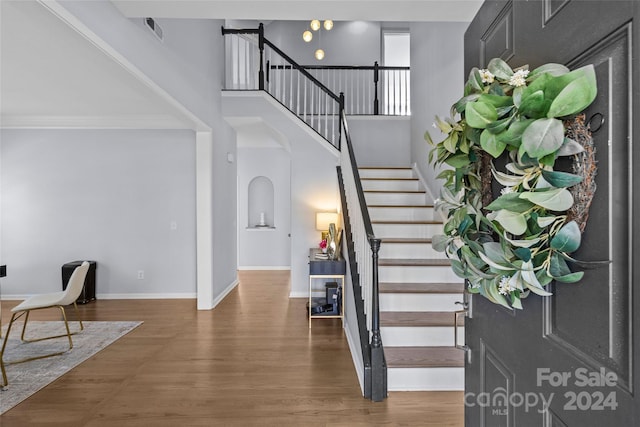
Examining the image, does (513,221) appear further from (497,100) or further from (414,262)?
(414,262)

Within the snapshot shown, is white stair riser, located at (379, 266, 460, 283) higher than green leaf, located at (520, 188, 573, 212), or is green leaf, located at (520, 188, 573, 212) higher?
green leaf, located at (520, 188, 573, 212)

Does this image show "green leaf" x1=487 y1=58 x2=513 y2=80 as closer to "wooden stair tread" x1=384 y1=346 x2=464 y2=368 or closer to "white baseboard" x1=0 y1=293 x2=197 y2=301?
"wooden stair tread" x1=384 y1=346 x2=464 y2=368

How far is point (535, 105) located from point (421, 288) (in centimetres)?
284

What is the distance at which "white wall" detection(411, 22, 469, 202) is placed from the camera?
12.3 ft

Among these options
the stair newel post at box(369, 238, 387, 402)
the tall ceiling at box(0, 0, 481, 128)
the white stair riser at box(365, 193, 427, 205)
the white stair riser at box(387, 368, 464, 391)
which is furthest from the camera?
the white stair riser at box(365, 193, 427, 205)

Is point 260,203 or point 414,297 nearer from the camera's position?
point 414,297

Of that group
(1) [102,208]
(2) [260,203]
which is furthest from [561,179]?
(2) [260,203]

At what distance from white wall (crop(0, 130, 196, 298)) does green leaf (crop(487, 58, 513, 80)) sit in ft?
16.9

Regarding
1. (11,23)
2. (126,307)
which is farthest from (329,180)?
(11,23)

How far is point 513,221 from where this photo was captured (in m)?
0.79

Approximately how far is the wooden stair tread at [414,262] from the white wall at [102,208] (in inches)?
125

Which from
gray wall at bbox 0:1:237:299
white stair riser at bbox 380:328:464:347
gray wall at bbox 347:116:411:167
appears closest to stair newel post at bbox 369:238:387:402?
white stair riser at bbox 380:328:464:347

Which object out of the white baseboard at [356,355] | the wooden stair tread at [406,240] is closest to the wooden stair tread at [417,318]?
the white baseboard at [356,355]

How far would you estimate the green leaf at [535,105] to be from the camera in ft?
2.39
